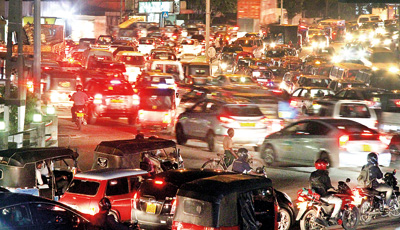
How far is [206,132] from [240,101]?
1410 millimetres

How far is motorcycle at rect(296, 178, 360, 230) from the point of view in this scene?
1212 cm

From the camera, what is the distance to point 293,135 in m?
18.7

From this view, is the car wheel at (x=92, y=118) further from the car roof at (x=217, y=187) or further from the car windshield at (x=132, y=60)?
the car roof at (x=217, y=187)

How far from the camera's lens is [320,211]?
12180 mm

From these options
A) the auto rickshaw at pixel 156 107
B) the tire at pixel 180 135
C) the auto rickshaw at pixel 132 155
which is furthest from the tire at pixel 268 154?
the auto rickshaw at pixel 156 107

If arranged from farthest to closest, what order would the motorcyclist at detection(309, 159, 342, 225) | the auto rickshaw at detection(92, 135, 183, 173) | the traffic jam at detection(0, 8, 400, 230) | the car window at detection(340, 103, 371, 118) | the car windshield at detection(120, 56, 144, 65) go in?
1. the car windshield at detection(120, 56, 144, 65)
2. the car window at detection(340, 103, 371, 118)
3. the auto rickshaw at detection(92, 135, 183, 173)
4. the motorcyclist at detection(309, 159, 342, 225)
5. the traffic jam at detection(0, 8, 400, 230)

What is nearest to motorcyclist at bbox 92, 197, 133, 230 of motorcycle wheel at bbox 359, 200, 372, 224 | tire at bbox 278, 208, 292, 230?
tire at bbox 278, 208, 292, 230

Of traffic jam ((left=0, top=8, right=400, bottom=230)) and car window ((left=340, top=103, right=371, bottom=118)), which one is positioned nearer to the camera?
traffic jam ((left=0, top=8, right=400, bottom=230))

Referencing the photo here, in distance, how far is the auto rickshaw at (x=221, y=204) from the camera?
359 inches

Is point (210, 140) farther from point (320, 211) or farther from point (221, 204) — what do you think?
point (221, 204)

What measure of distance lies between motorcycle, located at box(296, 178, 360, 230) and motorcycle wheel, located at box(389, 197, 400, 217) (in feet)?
4.51

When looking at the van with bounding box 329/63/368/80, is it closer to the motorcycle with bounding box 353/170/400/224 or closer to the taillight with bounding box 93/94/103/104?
the taillight with bounding box 93/94/103/104

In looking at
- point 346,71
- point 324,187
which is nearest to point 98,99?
point 324,187

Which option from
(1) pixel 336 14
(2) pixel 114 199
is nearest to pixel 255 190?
(2) pixel 114 199
